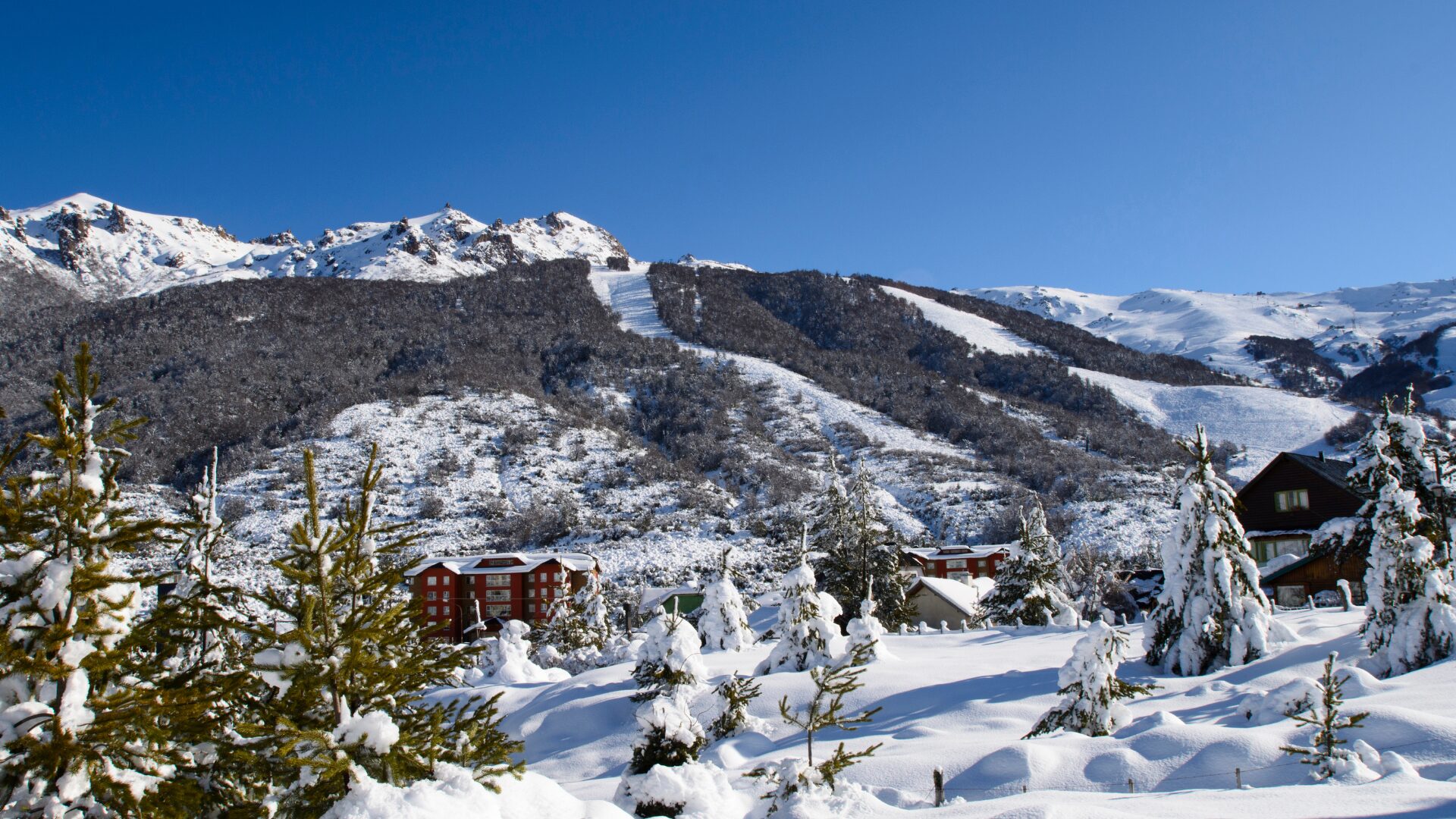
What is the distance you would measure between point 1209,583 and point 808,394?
111 m

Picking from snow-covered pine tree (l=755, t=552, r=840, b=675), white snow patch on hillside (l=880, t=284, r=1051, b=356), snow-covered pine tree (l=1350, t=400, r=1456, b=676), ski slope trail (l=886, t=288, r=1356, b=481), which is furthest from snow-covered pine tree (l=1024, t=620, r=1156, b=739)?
white snow patch on hillside (l=880, t=284, r=1051, b=356)

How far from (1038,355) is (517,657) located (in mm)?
148095

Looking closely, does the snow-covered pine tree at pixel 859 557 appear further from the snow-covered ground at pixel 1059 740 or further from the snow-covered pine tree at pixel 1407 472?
the snow-covered pine tree at pixel 1407 472

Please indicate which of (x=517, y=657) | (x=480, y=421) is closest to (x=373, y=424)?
(x=480, y=421)

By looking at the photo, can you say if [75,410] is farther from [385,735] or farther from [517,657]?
[517,657]

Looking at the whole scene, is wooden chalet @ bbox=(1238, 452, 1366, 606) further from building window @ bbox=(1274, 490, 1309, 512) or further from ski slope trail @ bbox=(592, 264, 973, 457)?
ski slope trail @ bbox=(592, 264, 973, 457)

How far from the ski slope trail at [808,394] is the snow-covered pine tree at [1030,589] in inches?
2639

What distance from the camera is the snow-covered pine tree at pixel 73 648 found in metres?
5.21

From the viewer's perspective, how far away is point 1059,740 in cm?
1390

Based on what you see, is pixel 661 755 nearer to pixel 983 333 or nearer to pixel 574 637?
pixel 574 637

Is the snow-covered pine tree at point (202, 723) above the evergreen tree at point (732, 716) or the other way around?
above

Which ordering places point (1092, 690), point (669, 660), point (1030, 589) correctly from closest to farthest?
point (1092, 690) < point (669, 660) < point (1030, 589)

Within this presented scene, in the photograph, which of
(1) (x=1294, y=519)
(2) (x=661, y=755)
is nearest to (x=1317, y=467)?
(1) (x=1294, y=519)

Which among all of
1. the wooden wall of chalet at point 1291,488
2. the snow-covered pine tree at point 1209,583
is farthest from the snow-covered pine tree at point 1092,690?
the wooden wall of chalet at point 1291,488
